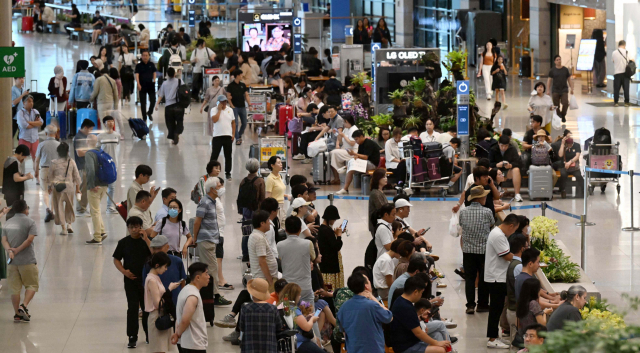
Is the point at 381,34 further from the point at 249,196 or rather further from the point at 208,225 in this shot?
the point at 208,225

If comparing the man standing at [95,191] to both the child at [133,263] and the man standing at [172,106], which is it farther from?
the man standing at [172,106]

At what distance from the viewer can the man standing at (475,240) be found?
32.3ft

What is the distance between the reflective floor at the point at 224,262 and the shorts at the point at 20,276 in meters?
0.38

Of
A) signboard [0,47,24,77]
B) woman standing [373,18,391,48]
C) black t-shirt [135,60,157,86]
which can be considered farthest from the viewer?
woman standing [373,18,391,48]

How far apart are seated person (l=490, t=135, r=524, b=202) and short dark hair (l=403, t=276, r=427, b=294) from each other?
308 inches

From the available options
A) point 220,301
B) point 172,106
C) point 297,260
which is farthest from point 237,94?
point 297,260

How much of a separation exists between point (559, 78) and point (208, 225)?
14.3 meters

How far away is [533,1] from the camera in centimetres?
3247

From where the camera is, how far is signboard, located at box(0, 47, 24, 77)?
15.8 meters

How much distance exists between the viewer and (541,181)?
49.7ft

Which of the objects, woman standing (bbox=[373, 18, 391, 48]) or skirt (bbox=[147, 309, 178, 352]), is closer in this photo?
skirt (bbox=[147, 309, 178, 352])

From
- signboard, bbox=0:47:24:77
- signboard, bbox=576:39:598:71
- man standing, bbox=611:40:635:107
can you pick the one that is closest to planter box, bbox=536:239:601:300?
signboard, bbox=0:47:24:77

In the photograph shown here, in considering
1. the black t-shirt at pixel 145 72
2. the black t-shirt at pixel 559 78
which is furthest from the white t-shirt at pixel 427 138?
the black t-shirt at pixel 145 72

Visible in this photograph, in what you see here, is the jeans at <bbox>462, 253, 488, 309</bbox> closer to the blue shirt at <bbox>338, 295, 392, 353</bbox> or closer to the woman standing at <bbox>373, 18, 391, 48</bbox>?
the blue shirt at <bbox>338, 295, 392, 353</bbox>
